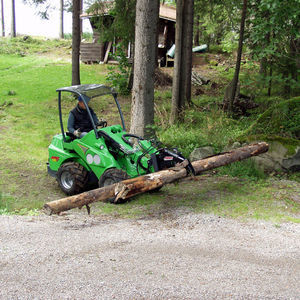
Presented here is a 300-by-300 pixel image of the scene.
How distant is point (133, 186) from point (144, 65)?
15.6ft

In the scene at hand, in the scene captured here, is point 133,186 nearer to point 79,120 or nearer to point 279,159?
point 79,120

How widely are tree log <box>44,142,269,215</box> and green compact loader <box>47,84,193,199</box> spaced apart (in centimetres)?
42

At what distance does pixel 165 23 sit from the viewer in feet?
93.6

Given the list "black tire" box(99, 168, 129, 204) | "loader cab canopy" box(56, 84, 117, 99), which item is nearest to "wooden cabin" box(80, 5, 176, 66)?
"loader cab canopy" box(56, 84, 117, 99)

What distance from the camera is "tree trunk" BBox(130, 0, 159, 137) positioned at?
978 cm

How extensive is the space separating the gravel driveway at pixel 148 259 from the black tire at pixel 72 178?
5.95 feet

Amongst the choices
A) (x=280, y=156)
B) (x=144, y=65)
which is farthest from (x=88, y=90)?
(x=280, y=156)

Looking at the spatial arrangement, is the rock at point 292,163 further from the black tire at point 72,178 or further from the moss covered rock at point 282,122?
the black tire at point 72,178

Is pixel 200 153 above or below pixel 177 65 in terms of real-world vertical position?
below

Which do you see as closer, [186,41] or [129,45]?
[186,41]

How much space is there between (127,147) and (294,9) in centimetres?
462

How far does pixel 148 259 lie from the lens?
4672 millimetres

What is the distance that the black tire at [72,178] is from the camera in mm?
8086

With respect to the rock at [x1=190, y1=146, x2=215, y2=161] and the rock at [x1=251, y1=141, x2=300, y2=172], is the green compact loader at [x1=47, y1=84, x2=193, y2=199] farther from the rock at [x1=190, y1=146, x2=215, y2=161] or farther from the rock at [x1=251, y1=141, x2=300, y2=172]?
the rock at [x1=251, y1=141, x2=300, y2=172]
